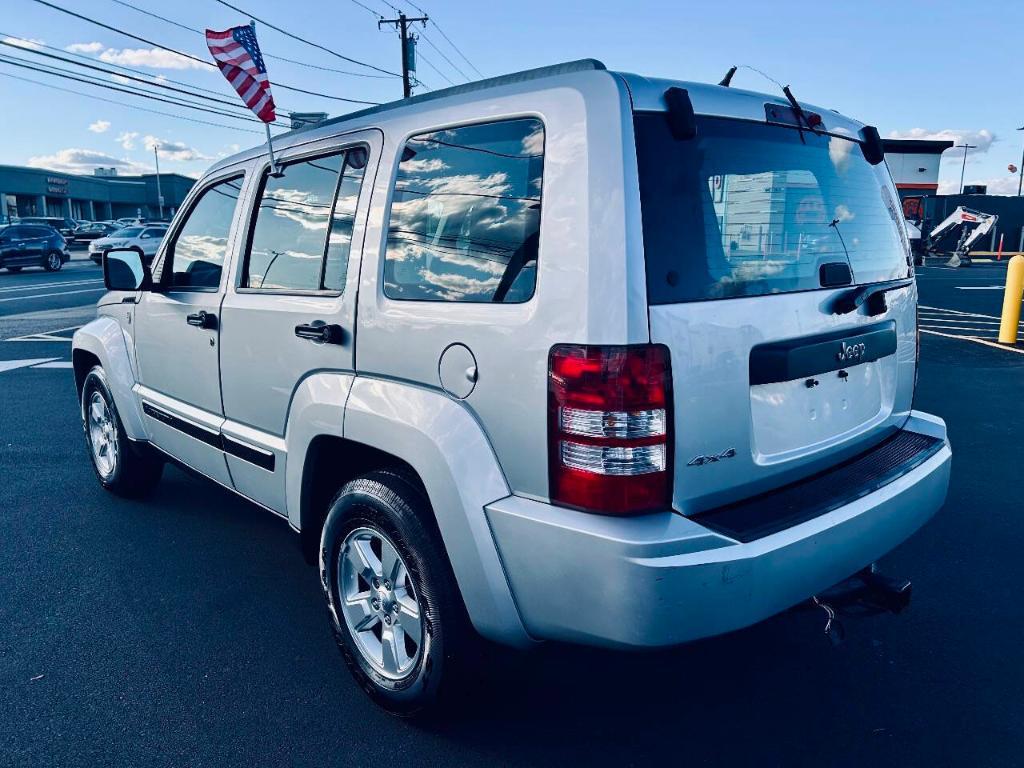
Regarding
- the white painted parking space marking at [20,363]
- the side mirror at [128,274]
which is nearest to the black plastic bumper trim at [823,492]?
the side mirror at [128,274]

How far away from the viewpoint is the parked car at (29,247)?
26047 millimetres

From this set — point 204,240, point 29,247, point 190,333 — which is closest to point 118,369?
point 190,333

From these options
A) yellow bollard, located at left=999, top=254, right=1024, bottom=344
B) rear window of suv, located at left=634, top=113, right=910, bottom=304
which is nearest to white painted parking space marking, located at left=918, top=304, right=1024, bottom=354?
yellow bollard, located at left=999, top=254, right=1024, bottom=344

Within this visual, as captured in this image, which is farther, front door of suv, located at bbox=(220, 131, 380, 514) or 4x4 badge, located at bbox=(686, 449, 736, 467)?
front door of suv, located at bbox=(220, 131, 380, 514)

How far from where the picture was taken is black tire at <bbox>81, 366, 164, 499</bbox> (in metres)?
4.45

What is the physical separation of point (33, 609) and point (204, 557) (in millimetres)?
759

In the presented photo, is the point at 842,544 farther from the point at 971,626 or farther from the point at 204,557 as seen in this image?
the point at 204,557

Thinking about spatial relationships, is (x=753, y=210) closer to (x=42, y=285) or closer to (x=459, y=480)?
(x=459, y=480)

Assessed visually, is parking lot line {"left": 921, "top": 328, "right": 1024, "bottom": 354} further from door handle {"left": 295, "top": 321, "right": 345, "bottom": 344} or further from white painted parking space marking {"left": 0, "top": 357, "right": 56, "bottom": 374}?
white painted parking space marking {"left": 0, "top": 357, "right": 56, "bottom": 374}

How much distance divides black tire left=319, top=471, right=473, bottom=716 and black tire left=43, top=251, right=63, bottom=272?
96.1 ft

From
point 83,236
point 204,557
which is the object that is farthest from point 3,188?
point 204,557

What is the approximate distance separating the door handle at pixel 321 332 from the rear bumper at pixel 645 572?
90 centimetres

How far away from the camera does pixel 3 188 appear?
211ft

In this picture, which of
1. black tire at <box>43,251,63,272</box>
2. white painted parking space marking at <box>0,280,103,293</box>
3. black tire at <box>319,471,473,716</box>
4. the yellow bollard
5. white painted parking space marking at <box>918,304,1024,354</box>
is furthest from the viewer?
black tire at <box>43,251,63,272</box>
